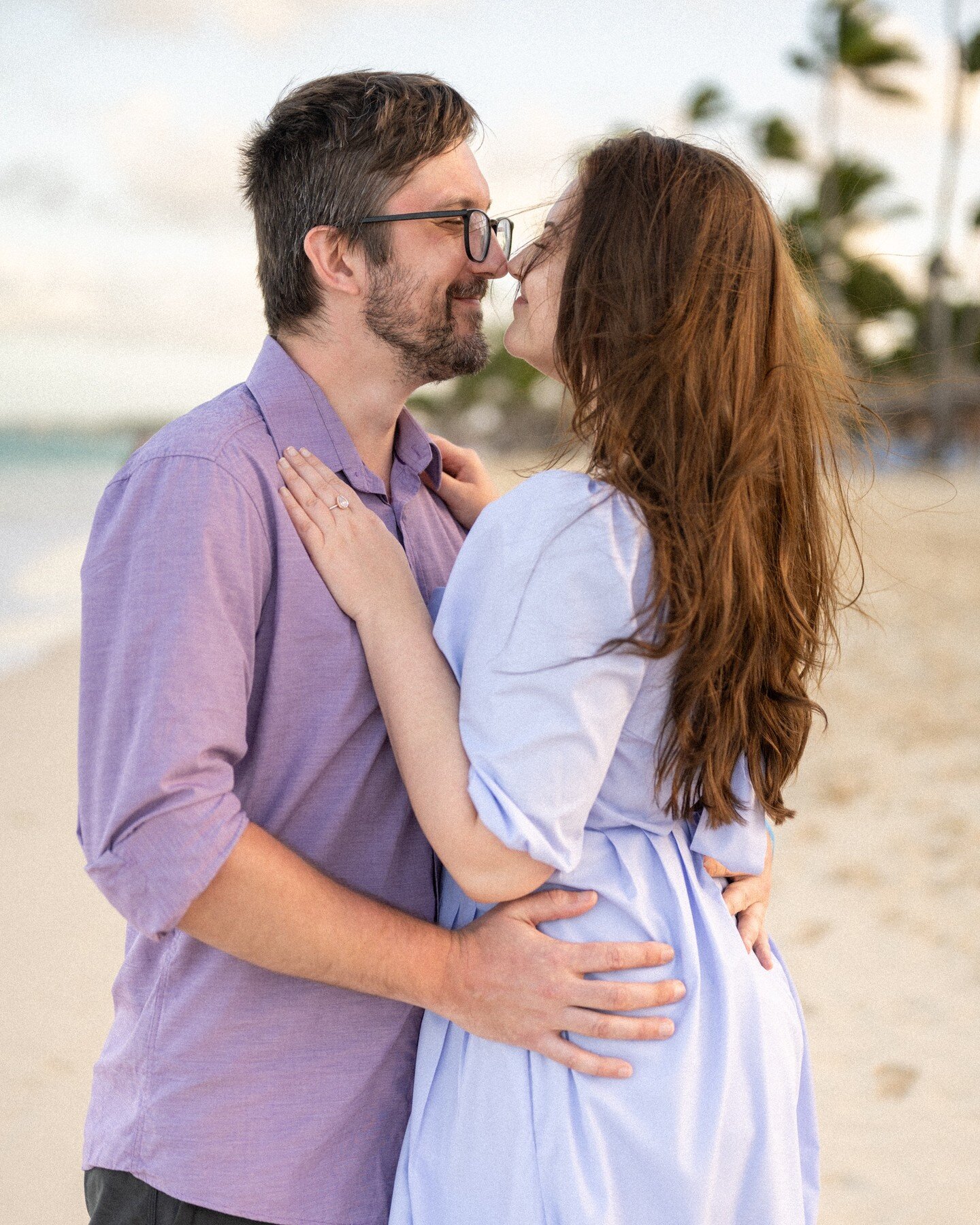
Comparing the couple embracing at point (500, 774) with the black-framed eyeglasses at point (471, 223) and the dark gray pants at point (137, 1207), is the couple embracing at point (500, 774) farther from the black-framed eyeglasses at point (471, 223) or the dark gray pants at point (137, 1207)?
the black-framed eyeglasses at point (471, 223)

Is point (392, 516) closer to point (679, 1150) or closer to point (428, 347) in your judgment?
point (428, 347)

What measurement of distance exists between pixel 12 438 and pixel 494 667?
47177 mm

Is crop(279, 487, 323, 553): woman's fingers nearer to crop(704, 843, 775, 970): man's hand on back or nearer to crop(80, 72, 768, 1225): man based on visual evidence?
crop(80, 72, 768, 1225): man

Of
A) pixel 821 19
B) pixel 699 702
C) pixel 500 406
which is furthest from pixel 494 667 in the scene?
pixel 500 406

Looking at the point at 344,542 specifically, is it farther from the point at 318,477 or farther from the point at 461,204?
the point at 461,204

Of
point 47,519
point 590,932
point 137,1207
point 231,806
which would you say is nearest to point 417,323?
point 231,806

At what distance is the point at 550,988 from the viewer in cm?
154

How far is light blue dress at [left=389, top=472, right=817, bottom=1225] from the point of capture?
1.43 meters

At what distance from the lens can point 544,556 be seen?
4.70 feet

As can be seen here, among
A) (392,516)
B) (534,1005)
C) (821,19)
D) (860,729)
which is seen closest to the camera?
(534,1005)

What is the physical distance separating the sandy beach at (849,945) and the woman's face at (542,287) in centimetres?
59

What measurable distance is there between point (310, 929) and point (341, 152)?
47.0 inches

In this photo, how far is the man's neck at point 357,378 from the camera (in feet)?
6.19

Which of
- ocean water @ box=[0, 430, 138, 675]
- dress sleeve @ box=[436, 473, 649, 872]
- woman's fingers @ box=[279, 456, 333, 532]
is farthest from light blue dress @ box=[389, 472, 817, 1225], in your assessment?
ocean water @ box=[0, 430, 138, 675]
